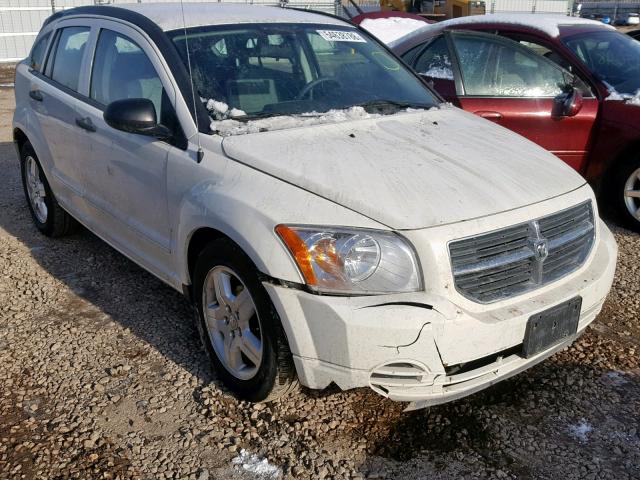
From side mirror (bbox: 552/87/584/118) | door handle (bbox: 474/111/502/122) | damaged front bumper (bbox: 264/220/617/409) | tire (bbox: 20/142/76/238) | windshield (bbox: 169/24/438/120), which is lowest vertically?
tire (bbox: 20/142/76/238)

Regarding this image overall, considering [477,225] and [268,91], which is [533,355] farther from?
[268,91]

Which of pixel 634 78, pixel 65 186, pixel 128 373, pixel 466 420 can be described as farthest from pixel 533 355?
pixel 634 78

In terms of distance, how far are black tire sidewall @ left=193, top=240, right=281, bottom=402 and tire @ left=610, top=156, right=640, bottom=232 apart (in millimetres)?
3757

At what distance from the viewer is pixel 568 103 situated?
16.5 ft

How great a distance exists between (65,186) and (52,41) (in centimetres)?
116

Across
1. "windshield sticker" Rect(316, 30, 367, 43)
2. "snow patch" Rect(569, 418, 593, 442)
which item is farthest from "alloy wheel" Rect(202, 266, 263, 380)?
"windshield sticker" Rect(316, 30, 367, 43)

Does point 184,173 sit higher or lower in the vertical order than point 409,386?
higher

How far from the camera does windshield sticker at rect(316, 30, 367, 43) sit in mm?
4008

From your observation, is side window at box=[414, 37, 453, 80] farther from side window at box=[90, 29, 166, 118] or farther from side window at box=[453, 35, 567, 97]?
side window at box=[90, 29, 166, 118]

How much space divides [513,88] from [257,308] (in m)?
3.67

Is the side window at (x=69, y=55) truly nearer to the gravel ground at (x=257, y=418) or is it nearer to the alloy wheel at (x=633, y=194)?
the gravel ground at (x=257, y=418)

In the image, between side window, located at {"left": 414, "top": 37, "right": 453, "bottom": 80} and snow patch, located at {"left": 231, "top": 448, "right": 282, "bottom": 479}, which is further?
side window, located at {"left": 414, "top": 37, "right": 453, "bottom": 80}

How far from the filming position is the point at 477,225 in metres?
2.59

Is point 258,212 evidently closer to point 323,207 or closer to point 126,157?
point 323,207
